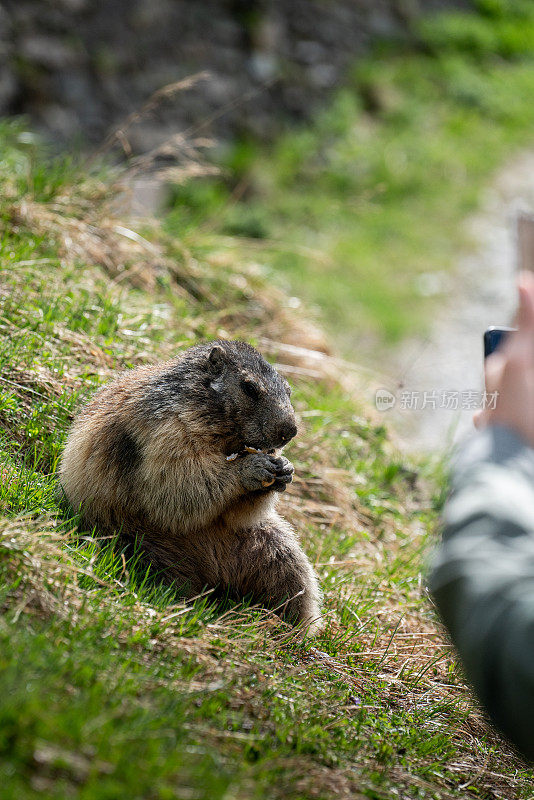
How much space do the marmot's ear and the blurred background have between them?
14.1 feet

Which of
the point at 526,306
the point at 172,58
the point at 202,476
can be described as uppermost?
the point at 526,306

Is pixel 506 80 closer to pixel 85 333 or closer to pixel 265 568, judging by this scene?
pixel 85 333

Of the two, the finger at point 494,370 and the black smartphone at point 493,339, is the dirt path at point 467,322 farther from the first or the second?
the finger at point 494,370

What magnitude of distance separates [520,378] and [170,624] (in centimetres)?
158

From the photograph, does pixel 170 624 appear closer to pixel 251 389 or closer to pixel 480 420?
pixel 251 389

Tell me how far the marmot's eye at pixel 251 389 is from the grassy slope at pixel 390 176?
13.2ft

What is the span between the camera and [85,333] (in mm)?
4617

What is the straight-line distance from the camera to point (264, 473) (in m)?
3.22

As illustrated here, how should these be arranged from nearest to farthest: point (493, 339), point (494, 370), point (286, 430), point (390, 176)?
point (494, 370) < point (493, 339) < point (286, 430) < point (390, 176)

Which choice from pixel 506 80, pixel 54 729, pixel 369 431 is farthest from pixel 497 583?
pixel 506 80

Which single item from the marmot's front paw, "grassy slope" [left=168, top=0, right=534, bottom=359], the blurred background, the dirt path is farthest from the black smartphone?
the blurred background

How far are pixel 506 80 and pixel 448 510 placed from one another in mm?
13978

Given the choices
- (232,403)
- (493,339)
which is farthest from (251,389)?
(493,339)

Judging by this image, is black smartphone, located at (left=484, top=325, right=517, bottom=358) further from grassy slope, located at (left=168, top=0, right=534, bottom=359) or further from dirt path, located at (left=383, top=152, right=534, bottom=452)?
grassy slope, located at (left=168, top=0, right=534, bottom=359)
